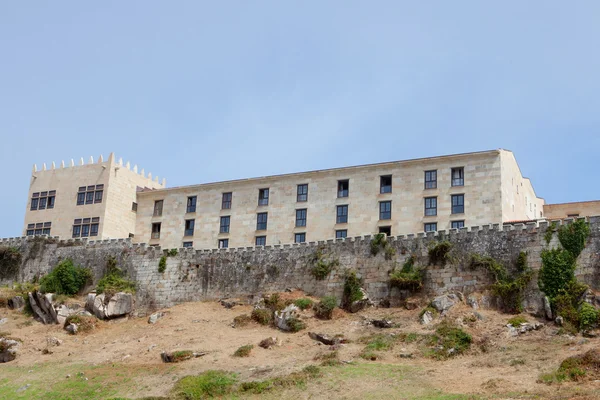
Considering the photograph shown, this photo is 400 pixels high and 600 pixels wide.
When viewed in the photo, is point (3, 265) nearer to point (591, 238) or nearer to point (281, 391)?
point (281, 391)

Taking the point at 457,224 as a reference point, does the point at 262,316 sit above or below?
below

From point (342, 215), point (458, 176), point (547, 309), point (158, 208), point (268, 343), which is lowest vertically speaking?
point (268, 343)

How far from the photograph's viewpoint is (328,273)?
52281 millimetres

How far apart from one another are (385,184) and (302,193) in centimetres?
687

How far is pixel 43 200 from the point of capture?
7400 cm

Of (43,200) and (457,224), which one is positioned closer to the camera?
(457,224)

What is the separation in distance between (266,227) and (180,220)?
835 centimetres

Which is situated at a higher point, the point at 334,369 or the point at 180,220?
the point at 180,220

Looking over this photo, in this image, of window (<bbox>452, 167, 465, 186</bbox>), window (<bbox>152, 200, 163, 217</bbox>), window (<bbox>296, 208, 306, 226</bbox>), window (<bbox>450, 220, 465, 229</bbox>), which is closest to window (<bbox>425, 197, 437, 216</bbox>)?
window (<bbox>450, 220, 465, 229</bbox>)

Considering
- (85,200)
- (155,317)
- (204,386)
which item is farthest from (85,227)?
(204,386)

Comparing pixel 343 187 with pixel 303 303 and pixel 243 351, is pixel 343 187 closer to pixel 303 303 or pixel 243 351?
pixel 303 303

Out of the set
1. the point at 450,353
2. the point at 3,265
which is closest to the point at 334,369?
the point at 450,353

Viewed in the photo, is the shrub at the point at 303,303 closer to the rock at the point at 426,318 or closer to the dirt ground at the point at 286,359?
the dirt ground at the point at 286,359

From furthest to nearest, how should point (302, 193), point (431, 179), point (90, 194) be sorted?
point (90, 194) → point (302, 193) → point (431, 179)
